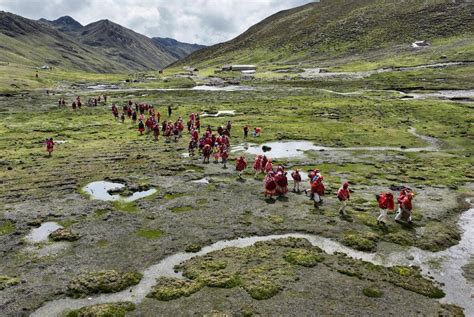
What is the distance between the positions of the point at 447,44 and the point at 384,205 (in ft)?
607

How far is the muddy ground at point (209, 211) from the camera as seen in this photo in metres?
23.0

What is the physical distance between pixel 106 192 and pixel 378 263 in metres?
25.7

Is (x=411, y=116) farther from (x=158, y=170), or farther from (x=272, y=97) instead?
(x=158, y=170)

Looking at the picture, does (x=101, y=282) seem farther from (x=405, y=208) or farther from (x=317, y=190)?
(x=405, y=208)

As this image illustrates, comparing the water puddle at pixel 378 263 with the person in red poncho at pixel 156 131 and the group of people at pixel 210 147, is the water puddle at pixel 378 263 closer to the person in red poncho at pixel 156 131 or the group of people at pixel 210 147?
the group of people at pixel 210 147

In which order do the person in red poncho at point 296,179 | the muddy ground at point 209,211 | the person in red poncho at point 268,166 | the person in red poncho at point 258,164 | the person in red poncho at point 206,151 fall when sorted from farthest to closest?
the person in red poncho at point 206,151 → the person in red poncho at point 258,164 → the person in red poncho at point 268,166 → the person in red poncho at point 296,179 → the muddy ground at point 209,211

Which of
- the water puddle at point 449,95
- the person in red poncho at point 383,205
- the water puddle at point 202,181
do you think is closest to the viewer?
the person in red poncho at point 383,205

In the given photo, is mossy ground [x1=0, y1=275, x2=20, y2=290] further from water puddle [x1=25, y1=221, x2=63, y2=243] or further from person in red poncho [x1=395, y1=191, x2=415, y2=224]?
person in red poncho [x1=395, y1=191, x2=415, y2=224]

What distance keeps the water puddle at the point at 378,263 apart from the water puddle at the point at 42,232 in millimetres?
8758

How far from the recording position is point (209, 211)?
35500mm

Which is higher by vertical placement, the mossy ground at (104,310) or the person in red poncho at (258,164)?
the person in red poncho at (258,164)

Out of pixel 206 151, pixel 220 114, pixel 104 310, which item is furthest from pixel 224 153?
pixel 220 114

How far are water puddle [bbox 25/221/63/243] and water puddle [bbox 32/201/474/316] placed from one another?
8758 millimetres

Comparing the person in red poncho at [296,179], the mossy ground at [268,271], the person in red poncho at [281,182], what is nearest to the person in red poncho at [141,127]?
Result: the person in red poncho at [296,179]
